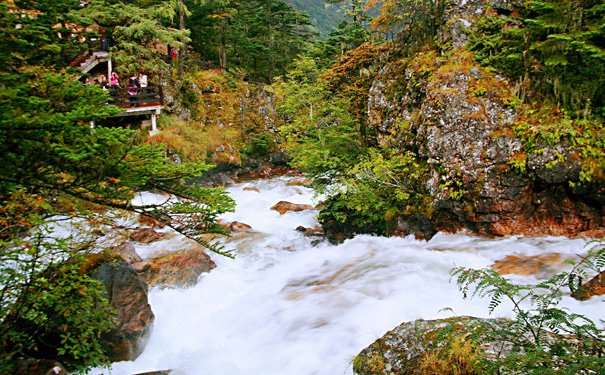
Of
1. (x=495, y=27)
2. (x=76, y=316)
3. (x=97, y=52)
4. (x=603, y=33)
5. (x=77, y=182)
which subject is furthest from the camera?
(x=97, y=52)

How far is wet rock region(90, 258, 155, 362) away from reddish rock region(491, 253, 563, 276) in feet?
26.3

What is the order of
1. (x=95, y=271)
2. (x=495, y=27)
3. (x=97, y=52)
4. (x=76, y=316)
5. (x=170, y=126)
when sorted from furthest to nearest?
(x=170, y=126)
(x=97, y=52)
(x=495, y=27)
(x=95, y=271)
(x=76, y=316)

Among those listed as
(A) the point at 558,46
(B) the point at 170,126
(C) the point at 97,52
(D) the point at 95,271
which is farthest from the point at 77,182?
(C) the point at 97,52

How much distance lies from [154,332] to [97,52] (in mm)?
17402

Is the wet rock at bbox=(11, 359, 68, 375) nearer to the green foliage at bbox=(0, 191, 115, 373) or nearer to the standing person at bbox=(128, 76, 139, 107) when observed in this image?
the green foliage at bbox=(0, 191, 115, 373)

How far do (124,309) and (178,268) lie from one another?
10.3 feet

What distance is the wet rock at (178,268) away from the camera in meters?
8.73

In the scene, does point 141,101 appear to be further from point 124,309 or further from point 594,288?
point 594,288

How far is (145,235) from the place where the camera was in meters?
11.8

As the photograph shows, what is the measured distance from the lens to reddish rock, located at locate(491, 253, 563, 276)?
6884 mm

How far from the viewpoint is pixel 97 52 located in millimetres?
17359

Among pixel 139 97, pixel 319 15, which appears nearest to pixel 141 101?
pixel 139 97

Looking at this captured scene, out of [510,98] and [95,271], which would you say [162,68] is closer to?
[95,271]

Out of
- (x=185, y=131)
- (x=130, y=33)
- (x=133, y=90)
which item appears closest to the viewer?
(x=133, y=90)
